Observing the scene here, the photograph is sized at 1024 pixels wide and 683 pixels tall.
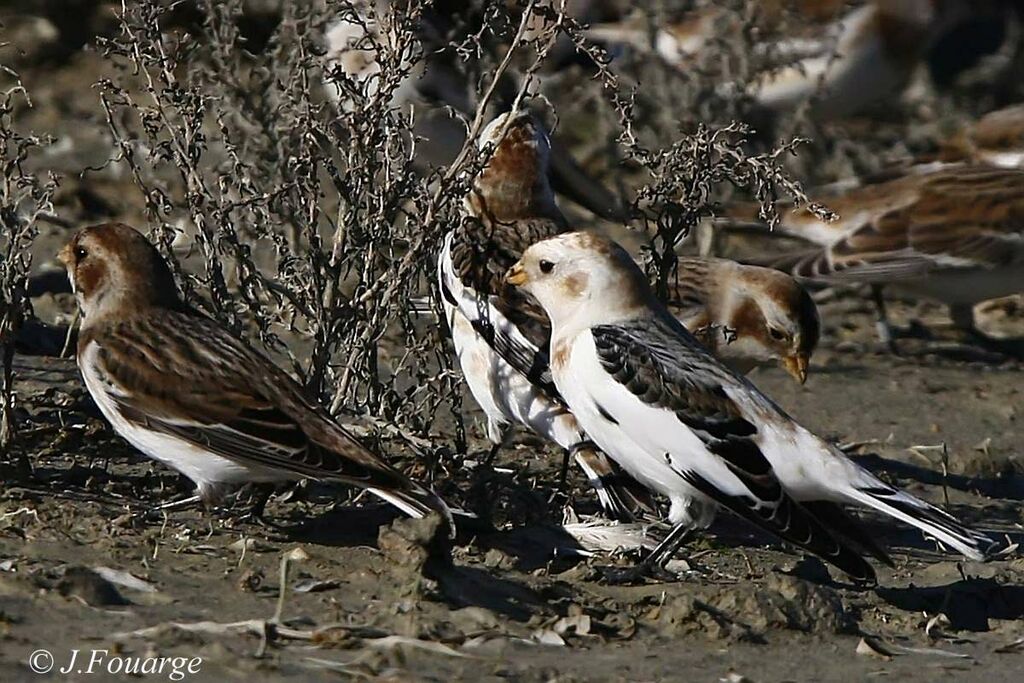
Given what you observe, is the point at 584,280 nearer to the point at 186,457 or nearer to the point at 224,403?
the point at 224,403

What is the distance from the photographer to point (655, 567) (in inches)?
210

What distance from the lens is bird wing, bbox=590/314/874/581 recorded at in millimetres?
5141

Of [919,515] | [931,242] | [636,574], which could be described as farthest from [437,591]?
[931,242]

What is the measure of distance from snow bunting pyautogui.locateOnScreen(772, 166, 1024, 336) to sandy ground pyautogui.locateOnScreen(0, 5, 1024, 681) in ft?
7.41

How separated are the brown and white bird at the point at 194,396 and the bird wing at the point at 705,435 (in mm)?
681

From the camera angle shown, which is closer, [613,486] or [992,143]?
[613,486]

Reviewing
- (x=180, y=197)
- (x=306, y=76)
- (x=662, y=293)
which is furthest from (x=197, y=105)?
(x=180, y=197)

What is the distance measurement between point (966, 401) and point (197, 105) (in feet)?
12.3

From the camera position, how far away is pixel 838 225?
9.05 m

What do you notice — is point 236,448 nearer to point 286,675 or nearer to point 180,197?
point 286,675

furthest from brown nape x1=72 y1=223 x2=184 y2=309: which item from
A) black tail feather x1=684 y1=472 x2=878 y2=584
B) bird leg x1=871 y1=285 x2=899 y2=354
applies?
bird leg x1=871 y1=285 x2=899 y2=354

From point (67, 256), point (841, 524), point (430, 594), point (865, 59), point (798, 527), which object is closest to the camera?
point (430, 594)

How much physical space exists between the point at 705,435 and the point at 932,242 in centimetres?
395

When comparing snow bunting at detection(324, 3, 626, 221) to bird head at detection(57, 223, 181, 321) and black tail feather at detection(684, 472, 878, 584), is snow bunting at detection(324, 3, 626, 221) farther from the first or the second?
black tail feather at detection(684, 472, 878, 584)
